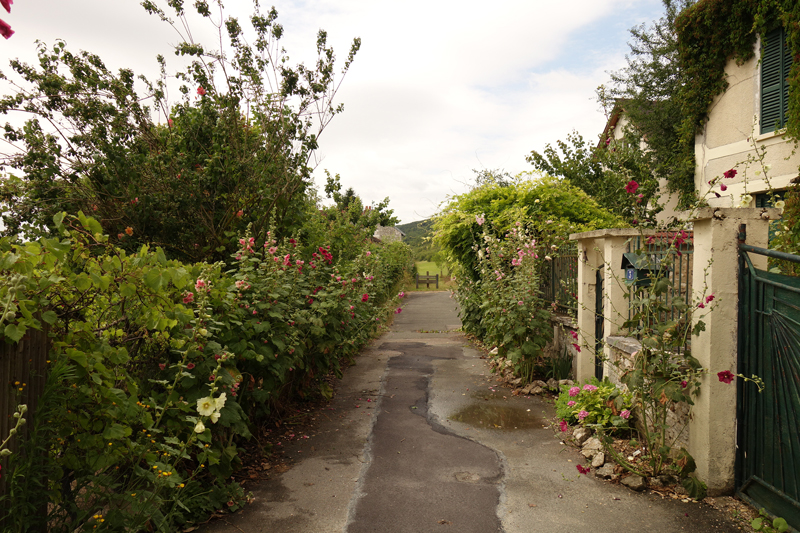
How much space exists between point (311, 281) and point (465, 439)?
242cm

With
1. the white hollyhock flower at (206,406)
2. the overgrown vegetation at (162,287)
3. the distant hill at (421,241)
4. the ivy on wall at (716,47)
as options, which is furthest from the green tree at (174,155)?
the ivy on wall at (716,47)

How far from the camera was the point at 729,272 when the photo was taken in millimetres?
3395

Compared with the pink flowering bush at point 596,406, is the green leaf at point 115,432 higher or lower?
higher

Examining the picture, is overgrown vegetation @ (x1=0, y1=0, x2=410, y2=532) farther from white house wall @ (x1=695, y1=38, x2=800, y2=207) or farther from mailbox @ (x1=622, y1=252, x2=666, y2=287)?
white house wall @ (x1=695, y1=38, x2=800, y2=207)

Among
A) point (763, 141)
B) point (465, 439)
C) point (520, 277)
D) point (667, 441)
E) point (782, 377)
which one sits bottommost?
point (465, 439)

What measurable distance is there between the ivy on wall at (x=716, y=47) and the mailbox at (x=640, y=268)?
258 inches

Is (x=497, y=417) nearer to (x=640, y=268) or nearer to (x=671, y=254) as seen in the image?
(x=640, y=268)

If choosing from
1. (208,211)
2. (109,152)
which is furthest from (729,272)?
(109,152)

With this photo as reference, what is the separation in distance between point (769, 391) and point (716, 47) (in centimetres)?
1096

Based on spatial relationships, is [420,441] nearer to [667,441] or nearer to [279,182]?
[667,441]

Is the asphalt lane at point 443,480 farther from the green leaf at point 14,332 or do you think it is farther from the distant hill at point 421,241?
the distant hill at point 421,241

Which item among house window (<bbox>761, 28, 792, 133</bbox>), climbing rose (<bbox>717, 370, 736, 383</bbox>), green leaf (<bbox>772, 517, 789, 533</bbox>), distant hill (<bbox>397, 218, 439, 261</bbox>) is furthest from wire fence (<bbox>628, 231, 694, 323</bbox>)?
house window (<bbox>761, 28, 792, 133</bbox>)

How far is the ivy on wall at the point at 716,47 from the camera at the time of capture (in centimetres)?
892

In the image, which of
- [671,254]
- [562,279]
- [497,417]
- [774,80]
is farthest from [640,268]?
[774,80]
